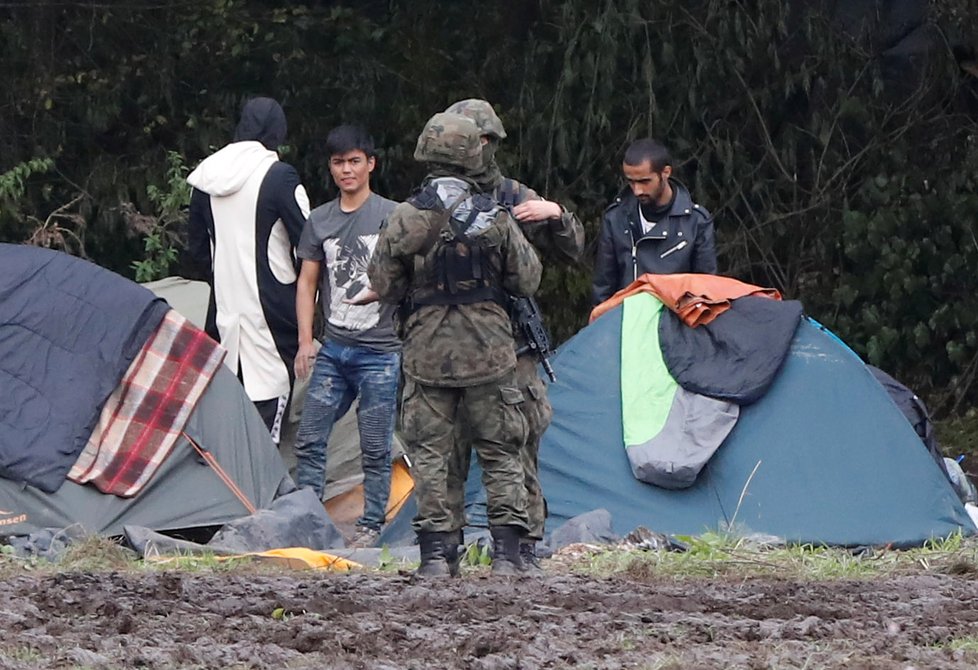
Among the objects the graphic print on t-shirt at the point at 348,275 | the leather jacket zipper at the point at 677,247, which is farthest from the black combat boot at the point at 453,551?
the leather jacket zipper at the point at 677,247

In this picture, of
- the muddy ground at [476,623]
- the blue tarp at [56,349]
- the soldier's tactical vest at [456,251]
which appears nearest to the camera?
the muddy ground at [476,623]

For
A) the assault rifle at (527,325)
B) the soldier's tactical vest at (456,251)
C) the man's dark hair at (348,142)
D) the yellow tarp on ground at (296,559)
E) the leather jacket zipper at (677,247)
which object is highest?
→ the man's dark hair at (348,142)

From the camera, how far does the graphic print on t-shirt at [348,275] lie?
7.05 m

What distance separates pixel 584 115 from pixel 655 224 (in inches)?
132

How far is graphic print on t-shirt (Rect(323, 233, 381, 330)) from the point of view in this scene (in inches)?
277

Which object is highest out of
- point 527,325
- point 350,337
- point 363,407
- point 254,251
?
point 254,251

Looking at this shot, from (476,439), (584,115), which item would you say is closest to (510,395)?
(476,439)

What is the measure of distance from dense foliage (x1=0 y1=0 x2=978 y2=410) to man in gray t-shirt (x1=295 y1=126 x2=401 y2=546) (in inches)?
155

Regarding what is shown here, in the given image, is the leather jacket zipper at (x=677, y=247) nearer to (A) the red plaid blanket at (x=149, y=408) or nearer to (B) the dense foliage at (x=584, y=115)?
(A) the red plaid blanket at (x=149, y=408)

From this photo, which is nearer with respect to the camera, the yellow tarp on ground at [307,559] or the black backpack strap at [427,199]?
the black backpack strap at [427,199]

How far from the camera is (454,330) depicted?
5.74 meters

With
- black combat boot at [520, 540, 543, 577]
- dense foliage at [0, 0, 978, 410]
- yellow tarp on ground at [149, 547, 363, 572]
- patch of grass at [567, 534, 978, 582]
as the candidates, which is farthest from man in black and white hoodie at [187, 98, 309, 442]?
dense foliage at [0, 0, 978, 410]

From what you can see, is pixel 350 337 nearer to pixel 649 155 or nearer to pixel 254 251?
pixel 254 251

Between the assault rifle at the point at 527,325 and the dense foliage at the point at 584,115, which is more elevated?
the dense foliage at the point at 584,115
